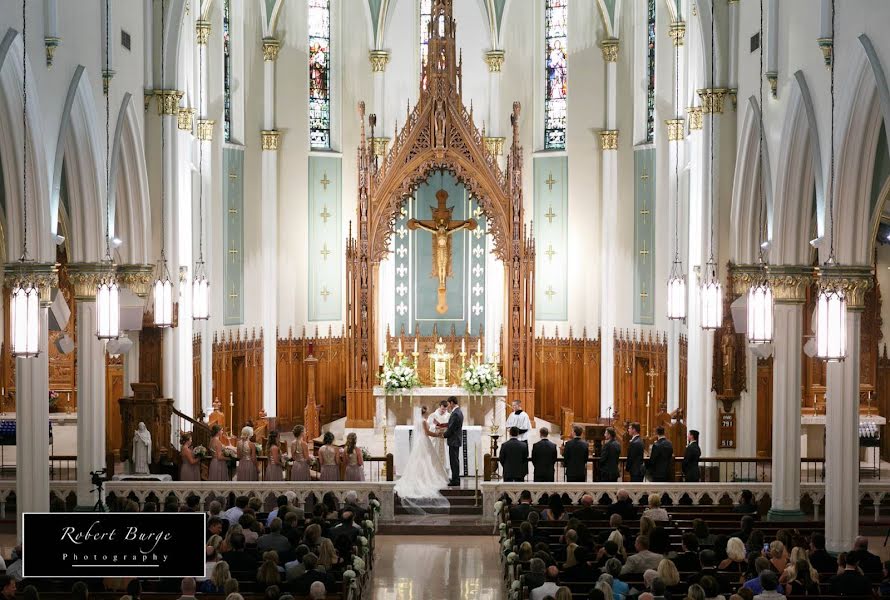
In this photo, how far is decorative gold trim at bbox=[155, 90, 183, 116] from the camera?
21938mm

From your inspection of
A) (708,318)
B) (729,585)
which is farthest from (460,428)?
(729,585)

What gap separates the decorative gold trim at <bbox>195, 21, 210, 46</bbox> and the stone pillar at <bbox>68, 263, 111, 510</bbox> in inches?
360

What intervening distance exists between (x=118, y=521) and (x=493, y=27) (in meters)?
23.9

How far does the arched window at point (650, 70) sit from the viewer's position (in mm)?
28641

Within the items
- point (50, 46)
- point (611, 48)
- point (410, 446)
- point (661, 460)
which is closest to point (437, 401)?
point (410, 446)

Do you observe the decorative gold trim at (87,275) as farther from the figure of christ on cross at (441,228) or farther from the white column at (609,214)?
the white column at (609,214)

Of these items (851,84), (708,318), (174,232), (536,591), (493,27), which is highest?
(493,27)

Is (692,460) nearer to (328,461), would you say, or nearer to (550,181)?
(328,461)

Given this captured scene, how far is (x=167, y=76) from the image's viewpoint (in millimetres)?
22047

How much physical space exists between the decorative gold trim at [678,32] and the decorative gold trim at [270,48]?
9.48m

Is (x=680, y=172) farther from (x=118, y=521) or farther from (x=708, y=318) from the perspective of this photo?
(x=118, y=521)

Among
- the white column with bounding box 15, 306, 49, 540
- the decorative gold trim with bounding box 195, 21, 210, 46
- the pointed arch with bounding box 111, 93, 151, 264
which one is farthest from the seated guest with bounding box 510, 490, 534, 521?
the decorative gold trim with bounding box 195, 21, 210, 46

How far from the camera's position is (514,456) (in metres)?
20.0

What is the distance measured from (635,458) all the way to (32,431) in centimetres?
918
